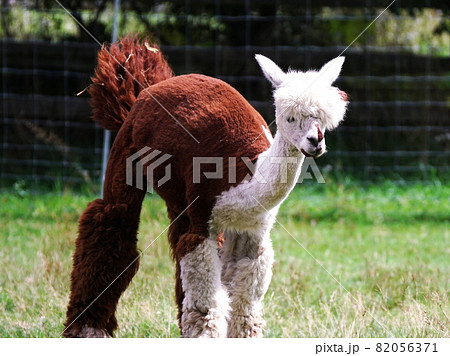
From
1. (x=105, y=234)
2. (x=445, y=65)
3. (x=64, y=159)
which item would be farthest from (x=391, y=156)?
(x=105, y=234)

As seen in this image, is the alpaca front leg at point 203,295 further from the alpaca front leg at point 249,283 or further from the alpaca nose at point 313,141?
the alpaca nose at point 313,141

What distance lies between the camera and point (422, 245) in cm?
636

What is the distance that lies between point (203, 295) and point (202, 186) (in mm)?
490

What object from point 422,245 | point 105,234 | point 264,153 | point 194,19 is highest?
point 194,19

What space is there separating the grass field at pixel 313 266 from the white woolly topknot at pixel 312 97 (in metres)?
1.27

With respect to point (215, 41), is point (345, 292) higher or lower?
lower

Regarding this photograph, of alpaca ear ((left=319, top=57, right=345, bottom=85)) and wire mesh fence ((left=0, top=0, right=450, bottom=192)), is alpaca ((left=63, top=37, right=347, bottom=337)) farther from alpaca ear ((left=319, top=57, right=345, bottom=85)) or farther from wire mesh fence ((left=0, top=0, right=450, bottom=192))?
wire mesh fence ((left=0, top=0, right=450, bottom=192))

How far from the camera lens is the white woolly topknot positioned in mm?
3064

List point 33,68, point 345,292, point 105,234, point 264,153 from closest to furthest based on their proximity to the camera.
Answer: point 264,153 → point 105,234 → point 345,292 → point 33,68

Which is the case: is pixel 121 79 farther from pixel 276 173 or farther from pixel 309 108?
pixel 309 108

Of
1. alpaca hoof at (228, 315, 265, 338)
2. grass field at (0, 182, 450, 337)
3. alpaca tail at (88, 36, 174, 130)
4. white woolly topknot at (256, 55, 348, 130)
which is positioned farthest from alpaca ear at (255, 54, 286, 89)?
grass field at (0, 182, 450, 337)

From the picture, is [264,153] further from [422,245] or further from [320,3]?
[320,3]

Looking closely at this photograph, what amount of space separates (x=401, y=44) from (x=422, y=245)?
3.53m

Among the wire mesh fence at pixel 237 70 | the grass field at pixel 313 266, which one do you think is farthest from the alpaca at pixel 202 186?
the wire mesh fence at pixel 237 70
